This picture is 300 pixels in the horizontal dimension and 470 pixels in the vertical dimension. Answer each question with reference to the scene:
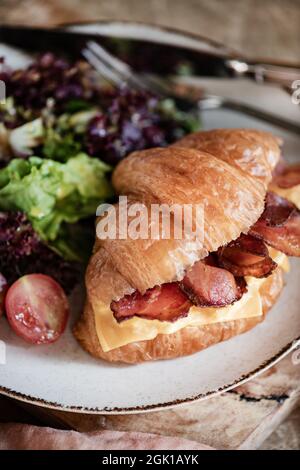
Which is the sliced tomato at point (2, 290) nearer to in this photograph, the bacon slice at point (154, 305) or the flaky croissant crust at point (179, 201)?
the flaky croissant crust at point (179, 201)

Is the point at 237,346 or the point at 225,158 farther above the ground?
the point at 225,158

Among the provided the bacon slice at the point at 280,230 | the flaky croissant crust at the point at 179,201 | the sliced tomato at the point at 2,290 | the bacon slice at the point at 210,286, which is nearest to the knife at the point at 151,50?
the flaky croissant crust at the point at 179,201

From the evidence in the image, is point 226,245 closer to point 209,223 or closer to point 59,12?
point 209,223

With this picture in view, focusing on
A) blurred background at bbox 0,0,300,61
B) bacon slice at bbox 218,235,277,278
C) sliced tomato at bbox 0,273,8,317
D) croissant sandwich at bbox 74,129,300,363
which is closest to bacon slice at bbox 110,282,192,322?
croissant sandwich at bbox 74,129,300,363

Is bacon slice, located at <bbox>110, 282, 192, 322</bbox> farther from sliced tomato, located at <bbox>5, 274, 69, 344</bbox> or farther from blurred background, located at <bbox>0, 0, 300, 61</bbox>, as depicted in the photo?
blurred background, located at <bbox>0, 0, 300, 61</bbox>

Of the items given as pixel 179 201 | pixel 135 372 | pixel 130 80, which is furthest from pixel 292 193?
pixel 130 80
